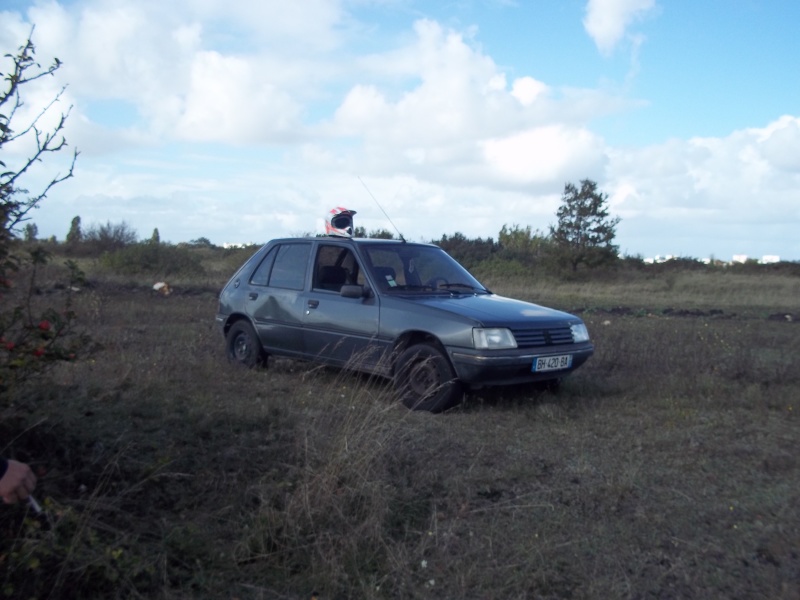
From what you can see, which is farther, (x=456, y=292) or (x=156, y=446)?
(x=456, y=292)

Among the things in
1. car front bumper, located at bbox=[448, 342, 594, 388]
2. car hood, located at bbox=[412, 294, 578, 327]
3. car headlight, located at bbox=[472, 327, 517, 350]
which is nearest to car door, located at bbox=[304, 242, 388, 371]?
car hood, located at bbox=[412, 294, 578, 327]

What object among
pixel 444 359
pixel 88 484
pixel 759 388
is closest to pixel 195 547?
pixel 88 484

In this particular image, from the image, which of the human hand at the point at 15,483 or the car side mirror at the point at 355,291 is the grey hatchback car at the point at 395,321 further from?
the human hand at the point at 15,483

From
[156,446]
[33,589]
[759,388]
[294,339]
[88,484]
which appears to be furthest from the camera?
[294,339]

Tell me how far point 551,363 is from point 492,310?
2.31ft

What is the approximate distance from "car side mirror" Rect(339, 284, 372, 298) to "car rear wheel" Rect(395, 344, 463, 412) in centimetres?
78

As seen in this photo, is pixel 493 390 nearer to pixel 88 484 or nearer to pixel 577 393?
pixel 577 393

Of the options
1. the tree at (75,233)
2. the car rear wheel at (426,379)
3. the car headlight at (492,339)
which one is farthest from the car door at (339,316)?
the tree at (75,233)

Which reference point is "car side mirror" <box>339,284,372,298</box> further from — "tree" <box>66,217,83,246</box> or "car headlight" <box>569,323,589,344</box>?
"tree" <box>66,217,83,246</box>

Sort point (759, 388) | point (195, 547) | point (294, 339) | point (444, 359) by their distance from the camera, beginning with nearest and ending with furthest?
point (195, 547) → point (444, 359) → point (759, 388) → point (294, 339)

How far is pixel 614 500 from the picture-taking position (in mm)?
4688

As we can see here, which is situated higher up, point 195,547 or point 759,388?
point 759,388

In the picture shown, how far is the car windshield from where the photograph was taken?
796 centimetres

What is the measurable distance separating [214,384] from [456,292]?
2510 mm
